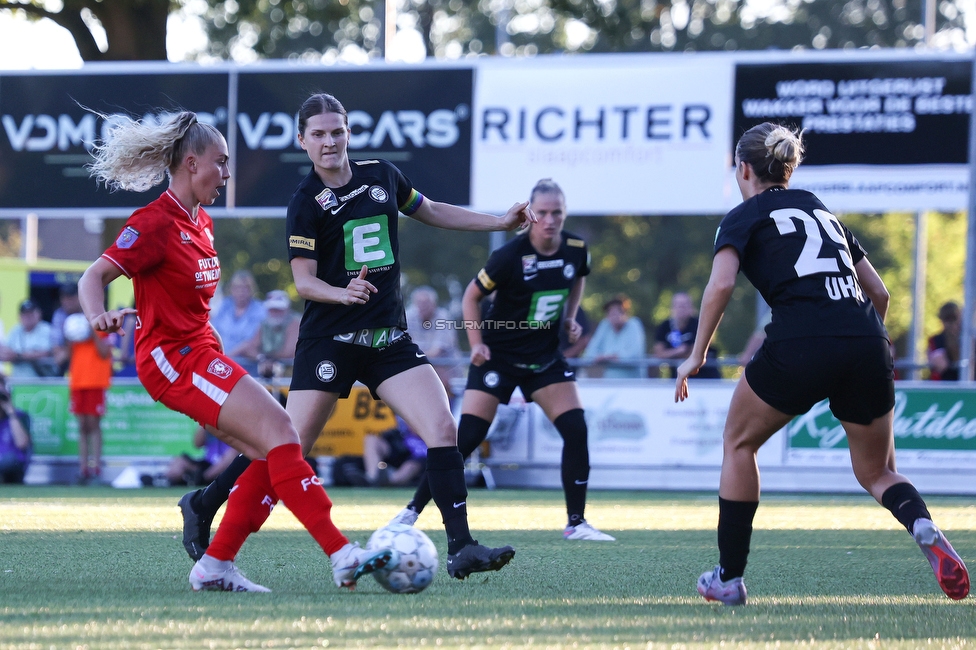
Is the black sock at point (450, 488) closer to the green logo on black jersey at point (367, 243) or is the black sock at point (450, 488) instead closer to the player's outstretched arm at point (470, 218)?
the green logo on black jersey at point (367, 243)

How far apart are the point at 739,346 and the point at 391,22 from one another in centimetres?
2843

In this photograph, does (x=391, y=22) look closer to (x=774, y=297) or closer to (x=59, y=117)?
(x=59, y=117)

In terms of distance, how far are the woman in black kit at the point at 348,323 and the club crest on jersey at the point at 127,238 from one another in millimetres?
901

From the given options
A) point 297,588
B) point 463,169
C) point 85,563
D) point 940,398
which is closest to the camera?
point 297,588

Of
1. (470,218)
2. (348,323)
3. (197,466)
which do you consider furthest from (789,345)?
(197,466)

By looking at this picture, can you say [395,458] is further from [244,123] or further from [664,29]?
[664,29]

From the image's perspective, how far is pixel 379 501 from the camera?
11367 mm

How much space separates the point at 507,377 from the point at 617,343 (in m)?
6.67

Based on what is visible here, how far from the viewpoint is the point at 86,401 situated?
1402 cm

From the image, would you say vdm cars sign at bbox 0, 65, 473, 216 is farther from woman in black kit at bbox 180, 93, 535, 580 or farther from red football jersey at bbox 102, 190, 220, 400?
red football jersey at bbox 102, 190, 220, 400

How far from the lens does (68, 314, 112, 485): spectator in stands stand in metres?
14.0

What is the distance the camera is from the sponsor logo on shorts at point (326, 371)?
5793mm

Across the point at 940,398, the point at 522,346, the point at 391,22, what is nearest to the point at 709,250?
the point at 391,22

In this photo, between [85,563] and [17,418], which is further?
[17,418]
